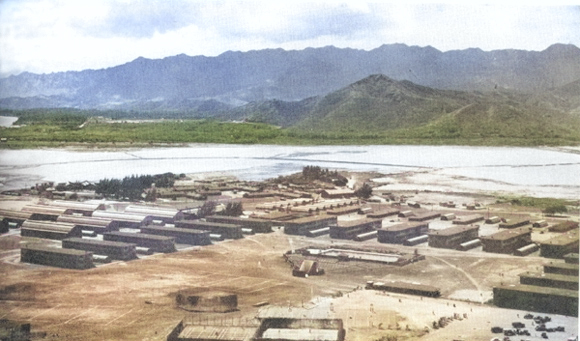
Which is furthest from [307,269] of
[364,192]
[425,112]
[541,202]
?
[541,202]

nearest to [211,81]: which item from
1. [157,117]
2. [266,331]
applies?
[157,117]

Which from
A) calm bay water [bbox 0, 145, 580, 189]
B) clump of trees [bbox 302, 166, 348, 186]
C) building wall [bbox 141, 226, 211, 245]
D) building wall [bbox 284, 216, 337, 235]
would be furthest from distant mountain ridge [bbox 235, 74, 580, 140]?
building wall [bbox 141, 226, 211, 245]

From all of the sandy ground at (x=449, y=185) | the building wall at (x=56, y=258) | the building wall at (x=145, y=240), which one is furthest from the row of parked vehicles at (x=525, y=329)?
the building wall at (x=56, y=258)

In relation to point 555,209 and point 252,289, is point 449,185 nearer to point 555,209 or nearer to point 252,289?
point 555,209

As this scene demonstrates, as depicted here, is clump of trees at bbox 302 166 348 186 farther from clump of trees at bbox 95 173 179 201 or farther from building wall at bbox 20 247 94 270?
building wall at bbox 20 247 94 270

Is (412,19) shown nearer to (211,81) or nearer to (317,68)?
(317,68)
